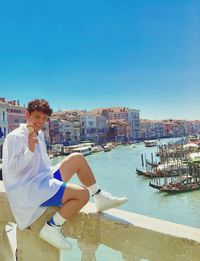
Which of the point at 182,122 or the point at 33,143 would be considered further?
the point at 182,122

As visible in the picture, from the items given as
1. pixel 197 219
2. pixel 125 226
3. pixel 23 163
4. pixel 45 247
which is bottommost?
pixel 197 219

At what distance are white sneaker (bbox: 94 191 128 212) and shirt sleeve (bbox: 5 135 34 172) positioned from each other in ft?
1.12

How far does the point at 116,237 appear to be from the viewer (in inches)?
55.4

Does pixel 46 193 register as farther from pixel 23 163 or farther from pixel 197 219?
Answer: pixel 197 219

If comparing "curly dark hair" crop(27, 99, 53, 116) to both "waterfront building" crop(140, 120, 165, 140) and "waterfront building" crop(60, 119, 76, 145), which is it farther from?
"waterfront building" crop(140, 120, 165, 140)

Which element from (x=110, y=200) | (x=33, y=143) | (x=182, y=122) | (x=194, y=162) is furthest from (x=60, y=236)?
(x=182, y=122)

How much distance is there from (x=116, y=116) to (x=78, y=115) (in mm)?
18904

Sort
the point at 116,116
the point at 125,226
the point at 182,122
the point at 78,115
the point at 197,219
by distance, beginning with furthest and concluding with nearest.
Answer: the point at 182,122 < the point at 116,116 < the point at 78,115 < the point at 197,219 < the point at 125,226

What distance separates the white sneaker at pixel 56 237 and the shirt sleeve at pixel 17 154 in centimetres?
28

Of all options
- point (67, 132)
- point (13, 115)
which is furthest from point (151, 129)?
point (13, 115)

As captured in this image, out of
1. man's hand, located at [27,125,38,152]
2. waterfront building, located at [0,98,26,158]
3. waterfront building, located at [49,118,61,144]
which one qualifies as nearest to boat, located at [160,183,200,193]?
man's hand, located at [27,125,38,152]

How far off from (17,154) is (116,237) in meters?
0.54

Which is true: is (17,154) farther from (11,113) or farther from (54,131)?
(54,131)

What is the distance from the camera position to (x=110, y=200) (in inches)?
64.0
